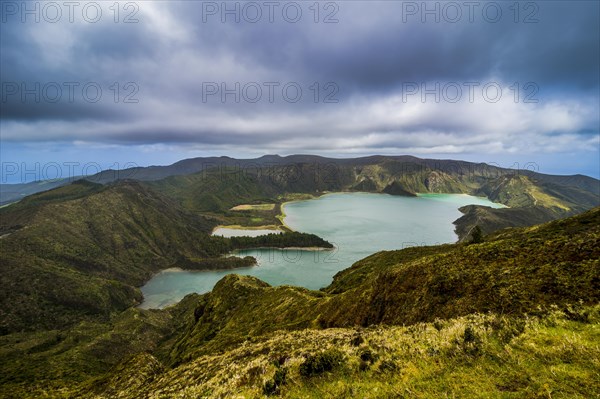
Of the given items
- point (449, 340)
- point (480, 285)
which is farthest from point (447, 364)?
point (480, 285)

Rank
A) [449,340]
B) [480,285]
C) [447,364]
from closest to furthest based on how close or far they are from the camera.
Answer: [447,364] < [449,340] < [480,285]

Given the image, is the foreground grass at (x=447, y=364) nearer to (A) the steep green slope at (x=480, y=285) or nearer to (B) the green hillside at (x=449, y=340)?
(B) the green hillside at (x=449, y=340)

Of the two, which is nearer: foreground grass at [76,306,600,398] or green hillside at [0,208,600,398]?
foreground grass at [76,306,600,398]

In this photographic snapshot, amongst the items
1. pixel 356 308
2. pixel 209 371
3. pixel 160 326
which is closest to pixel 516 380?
pixel 209 371

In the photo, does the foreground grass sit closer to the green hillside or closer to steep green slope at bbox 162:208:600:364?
the green hillside

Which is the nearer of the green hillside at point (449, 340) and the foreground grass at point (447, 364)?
the foreground grass at point (447, 364)

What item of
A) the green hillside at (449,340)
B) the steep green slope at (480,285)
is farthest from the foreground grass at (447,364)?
the steep green slope at (480,285)

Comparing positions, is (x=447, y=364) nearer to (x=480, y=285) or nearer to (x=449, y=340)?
(x=449, y=340)

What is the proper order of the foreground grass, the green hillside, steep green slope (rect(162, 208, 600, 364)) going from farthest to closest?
steep green slope (rect(162, 208, 600, 364)), the green hillside, the foreground grass

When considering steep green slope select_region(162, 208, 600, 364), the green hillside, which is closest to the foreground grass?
the green hillside

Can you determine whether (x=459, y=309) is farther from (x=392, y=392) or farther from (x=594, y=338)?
(x=392, y=392)

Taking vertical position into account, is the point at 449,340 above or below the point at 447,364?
above
